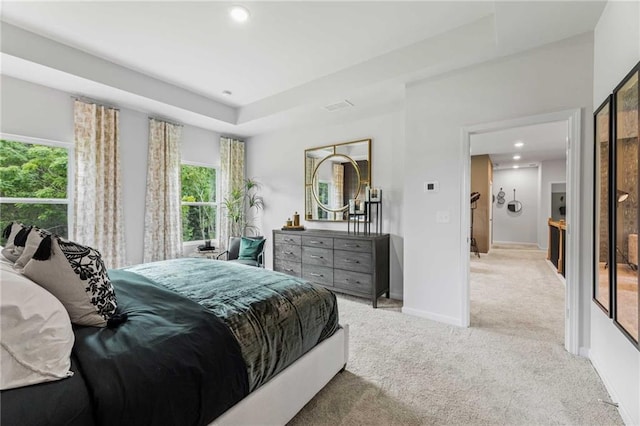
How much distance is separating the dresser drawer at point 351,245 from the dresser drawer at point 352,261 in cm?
5

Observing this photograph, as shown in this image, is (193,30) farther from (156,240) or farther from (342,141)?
(156,240)

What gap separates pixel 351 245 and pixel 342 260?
0.81 ft

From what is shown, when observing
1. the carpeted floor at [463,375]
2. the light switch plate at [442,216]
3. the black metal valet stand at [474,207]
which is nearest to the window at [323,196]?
the carpeted floor at [463,375]

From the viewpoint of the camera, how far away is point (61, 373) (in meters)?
0.91

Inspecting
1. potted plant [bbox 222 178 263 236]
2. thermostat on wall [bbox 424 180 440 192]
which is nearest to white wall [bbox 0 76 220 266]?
potted plant [bbox 222 178 263 236]

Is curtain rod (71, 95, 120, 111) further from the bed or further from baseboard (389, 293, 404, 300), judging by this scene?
baseboard (389, 293, 404, 300)

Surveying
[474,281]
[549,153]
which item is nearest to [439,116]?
[474,281]

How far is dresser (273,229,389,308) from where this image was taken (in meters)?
3.49

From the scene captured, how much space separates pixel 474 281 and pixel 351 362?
338 centimetres

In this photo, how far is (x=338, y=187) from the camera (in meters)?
4.41

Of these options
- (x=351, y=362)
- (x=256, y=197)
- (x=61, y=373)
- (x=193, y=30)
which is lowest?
(x=351, y=362)

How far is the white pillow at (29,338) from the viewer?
0.84m

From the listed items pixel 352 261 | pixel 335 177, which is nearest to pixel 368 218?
pixel 352 261

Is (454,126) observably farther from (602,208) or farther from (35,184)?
(35,184)
